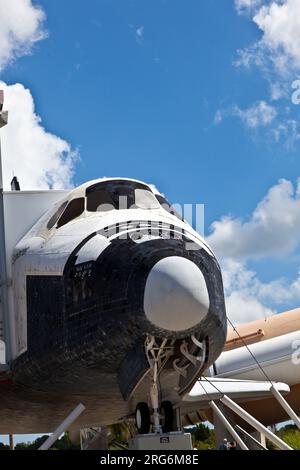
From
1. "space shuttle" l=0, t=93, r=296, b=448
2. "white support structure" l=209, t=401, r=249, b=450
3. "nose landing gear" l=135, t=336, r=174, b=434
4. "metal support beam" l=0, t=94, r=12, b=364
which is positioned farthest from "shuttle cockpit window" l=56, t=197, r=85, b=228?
"white support structure" l=209, t=401, r=249, b=450

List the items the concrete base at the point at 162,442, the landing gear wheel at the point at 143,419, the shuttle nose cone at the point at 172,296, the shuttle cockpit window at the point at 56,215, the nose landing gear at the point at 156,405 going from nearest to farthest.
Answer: the shuttle nose cone at the point at 172,296 < the concrete base at the point at 162,442 < the nose landing gear at the point at 156,405 < the landing gear wheel at the point at 143,419 < the shuttle cockpit window at the point at 56,215

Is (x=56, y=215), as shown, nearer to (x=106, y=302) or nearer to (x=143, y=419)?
(x=106, y=302)

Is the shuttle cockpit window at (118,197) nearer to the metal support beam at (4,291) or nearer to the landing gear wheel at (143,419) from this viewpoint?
the metal support beam at (4,291)

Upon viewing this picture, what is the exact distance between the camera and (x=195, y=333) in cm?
602

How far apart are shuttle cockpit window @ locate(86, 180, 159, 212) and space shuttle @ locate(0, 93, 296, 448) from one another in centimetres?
1

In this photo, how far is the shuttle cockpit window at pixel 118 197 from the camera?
24.8 feet

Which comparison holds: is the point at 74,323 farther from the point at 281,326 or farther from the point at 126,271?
the point at 281,326

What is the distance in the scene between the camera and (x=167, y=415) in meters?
6.66

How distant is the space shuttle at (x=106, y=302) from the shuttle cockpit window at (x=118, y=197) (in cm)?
1

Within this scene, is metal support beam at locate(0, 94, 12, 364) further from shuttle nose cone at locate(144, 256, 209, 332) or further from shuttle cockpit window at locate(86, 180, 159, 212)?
shuttle nose cone at locate(144, 256, 209, 332)

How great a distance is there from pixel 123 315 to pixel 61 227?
6.12ft

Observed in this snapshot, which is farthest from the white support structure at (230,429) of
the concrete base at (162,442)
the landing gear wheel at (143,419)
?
the concrete base at (162,442)
